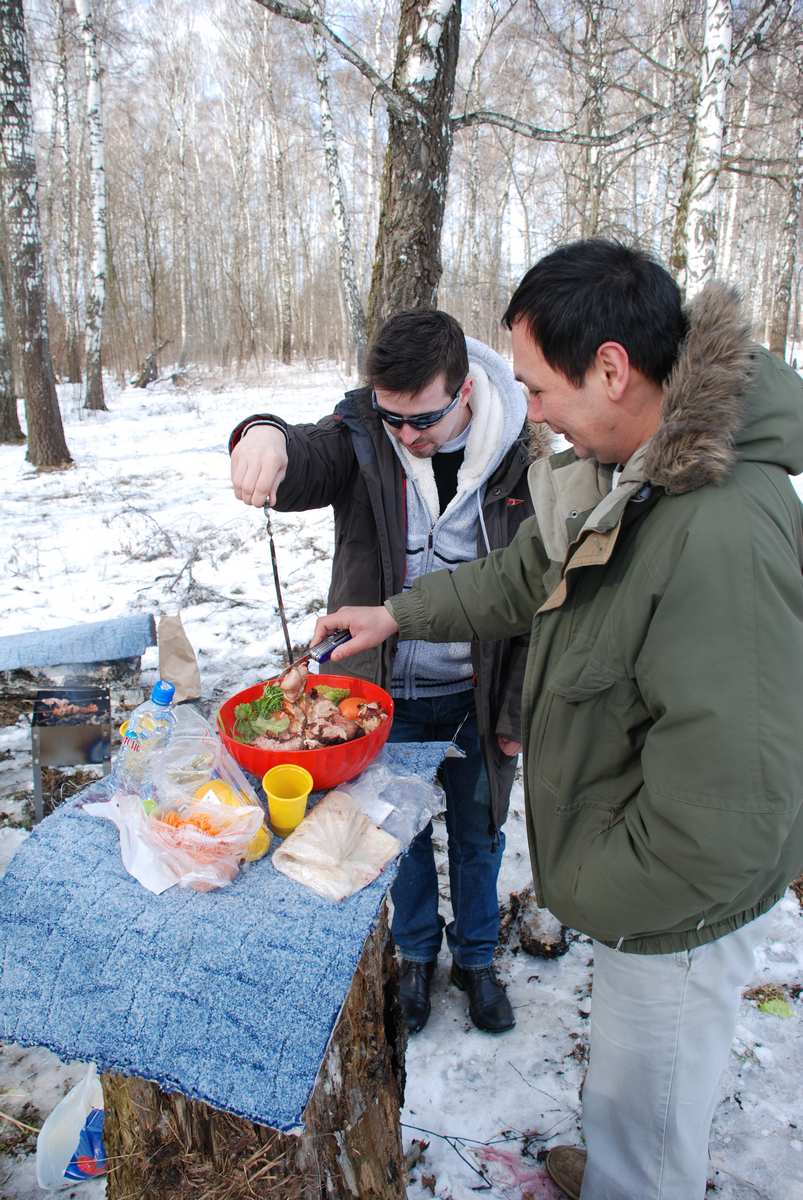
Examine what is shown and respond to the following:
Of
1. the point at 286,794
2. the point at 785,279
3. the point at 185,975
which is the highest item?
the point at 785,279

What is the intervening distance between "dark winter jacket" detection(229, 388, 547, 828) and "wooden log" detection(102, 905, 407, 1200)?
0.76 m

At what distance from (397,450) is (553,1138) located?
1962 mm

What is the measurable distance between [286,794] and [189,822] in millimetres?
218

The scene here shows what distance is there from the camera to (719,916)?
1307mm

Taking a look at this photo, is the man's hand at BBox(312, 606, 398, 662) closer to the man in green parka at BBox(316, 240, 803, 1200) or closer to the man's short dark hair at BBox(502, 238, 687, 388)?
the man in green parka at BBox(316, 240, 803, 1200)

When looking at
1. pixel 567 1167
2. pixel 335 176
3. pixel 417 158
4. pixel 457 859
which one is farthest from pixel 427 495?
pixel 335 176

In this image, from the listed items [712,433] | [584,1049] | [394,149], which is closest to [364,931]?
[712,433]

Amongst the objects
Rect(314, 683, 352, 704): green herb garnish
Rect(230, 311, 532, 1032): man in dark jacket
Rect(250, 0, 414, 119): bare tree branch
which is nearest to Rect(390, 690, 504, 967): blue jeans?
Rect(230, 311, 532, 1032): man in dark jacket

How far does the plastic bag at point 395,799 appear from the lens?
64.6 inches

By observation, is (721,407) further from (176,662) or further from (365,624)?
(176,662)

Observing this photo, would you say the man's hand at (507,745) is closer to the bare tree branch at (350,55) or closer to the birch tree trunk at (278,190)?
the bare tree branch at (350,55)

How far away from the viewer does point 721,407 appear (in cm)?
110

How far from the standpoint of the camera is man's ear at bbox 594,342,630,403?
3.94 ft

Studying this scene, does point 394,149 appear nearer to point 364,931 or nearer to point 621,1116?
point 364,931
